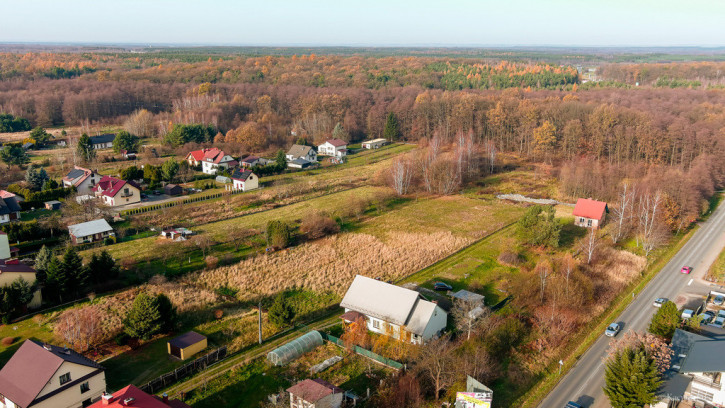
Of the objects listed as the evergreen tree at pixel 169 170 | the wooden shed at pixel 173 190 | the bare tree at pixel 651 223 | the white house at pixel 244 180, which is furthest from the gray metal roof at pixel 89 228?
the bare tree at pixel 651 223

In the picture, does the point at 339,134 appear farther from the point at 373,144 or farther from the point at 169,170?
the point at 169,170

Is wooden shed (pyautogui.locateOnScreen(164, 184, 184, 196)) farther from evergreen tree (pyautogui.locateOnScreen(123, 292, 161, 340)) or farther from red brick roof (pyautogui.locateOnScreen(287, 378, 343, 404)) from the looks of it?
red brick roof (pyautogui.locateOnScreen(287, 378, 343, 404))

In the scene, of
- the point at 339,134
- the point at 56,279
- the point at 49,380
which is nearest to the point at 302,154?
the point at 339,134

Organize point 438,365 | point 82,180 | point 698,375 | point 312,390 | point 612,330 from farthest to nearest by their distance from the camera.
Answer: point 82,180
point 612,330
point 438,365
point 698,375
point 312,390

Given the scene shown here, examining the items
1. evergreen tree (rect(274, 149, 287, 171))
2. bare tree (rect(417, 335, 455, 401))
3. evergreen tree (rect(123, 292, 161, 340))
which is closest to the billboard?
bare tree (rect(417, 335, 455, 401))

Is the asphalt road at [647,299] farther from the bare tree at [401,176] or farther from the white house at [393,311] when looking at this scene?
the bare tree at [401,176]
